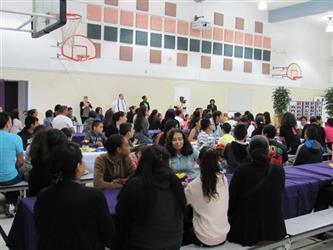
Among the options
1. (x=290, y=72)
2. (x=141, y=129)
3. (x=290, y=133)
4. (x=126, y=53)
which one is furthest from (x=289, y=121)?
(x=290, y=72)

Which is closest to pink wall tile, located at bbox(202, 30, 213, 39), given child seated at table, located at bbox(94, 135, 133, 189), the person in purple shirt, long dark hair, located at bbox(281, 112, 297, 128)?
long dark hair, located at bbox(281, 112, 297, 128)

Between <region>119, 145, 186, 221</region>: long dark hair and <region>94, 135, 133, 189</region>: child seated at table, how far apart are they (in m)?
1.12

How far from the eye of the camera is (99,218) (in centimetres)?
213

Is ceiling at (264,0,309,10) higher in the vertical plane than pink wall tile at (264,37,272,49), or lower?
higher

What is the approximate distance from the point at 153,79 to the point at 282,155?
35.3 ft

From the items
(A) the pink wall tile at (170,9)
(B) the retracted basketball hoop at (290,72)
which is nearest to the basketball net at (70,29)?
(A) the pink wall tile at (170,9)

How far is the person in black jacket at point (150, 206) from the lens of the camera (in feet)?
7.50

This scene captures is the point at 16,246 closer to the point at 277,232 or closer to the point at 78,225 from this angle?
the point at 78,225

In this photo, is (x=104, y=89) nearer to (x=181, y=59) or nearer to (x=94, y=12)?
(x=94, y=12)

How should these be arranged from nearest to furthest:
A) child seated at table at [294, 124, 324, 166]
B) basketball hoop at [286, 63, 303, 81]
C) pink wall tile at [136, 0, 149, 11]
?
child seated at table at [294, 124, 324, 166] → pink wall tile at [136, 0, 149, 11] → basketball hoop at [286, 63, 303, 81]

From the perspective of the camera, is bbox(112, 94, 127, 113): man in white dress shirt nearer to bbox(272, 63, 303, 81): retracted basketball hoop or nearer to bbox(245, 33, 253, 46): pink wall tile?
bbox(245, 33, 253, 46): pink wall tile

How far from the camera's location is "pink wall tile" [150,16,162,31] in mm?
15164

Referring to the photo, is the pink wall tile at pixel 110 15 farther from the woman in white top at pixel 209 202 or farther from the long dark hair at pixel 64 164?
the long dark hair at pixel 64 164

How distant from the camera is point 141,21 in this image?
14.9 meters
